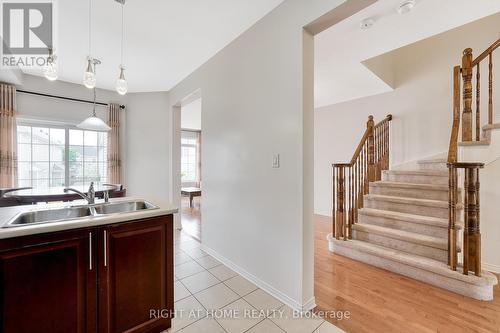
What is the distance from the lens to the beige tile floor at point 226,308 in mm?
1642

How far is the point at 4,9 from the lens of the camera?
206 cm

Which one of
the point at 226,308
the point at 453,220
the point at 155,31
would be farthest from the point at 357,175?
the point at 155,31

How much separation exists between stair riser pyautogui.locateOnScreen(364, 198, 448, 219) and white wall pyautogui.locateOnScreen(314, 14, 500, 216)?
1523mm

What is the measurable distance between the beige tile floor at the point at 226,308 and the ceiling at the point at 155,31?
9.07ft

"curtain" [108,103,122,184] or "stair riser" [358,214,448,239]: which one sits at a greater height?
"curtain" [108,103,122,184]

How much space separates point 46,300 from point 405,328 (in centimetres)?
238

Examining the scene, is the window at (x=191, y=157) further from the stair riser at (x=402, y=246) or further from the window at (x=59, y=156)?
the stair riser at (x=402, y=246)

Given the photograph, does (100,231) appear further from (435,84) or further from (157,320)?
(435,84)

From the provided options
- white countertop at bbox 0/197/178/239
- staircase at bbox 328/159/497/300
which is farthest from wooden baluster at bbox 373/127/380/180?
white countertop at bbox 0/197/178/239

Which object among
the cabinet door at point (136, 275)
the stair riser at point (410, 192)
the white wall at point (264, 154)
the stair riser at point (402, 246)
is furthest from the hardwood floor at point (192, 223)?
the stair riser at point (410, 192)

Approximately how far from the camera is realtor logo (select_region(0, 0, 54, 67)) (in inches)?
81.5

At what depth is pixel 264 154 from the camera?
217 centimetres

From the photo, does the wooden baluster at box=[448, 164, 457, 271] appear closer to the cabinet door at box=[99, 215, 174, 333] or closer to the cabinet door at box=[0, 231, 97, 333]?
the cabinet door at box=[99, 215, 174, 333]

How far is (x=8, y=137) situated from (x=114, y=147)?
145cm
